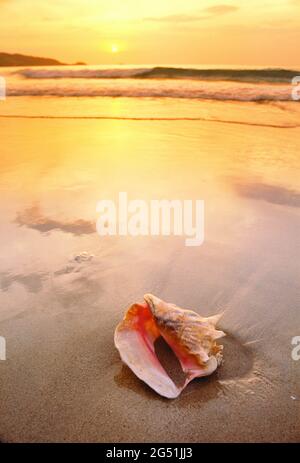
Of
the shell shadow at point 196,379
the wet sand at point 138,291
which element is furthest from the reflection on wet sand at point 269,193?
the shell shadow at point 196,379

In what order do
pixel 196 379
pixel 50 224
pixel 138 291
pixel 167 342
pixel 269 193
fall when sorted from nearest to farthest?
pixel 196 379 < pixel 167 342 < pixel 138 291 < pixel 50 224 < pixel 269 193

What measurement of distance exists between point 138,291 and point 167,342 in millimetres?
639

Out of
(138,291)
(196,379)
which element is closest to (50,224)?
(138,291)

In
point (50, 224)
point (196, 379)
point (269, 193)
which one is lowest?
point (196, 379)

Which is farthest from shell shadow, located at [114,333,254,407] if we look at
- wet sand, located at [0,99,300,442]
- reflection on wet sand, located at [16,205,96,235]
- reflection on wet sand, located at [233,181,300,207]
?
reflection on wet sand, located at [233,181,300,207]

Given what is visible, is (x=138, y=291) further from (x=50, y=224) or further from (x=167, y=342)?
(x=50, y=224)

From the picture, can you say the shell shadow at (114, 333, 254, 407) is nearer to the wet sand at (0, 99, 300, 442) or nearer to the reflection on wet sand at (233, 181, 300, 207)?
the wet sand at (0, 99, 300, 442)

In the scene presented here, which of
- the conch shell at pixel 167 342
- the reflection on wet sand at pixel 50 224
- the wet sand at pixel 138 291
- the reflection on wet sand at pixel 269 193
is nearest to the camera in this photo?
the wet sand at pixel 138 291

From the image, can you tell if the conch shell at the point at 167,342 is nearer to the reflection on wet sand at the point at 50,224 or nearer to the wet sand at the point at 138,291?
the wet sand at the point at 138,291

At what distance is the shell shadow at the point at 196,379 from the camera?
1.75 metres

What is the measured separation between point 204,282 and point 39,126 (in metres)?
5.82

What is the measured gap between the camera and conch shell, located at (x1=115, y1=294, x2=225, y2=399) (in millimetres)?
1791

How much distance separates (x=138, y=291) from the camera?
255cm
